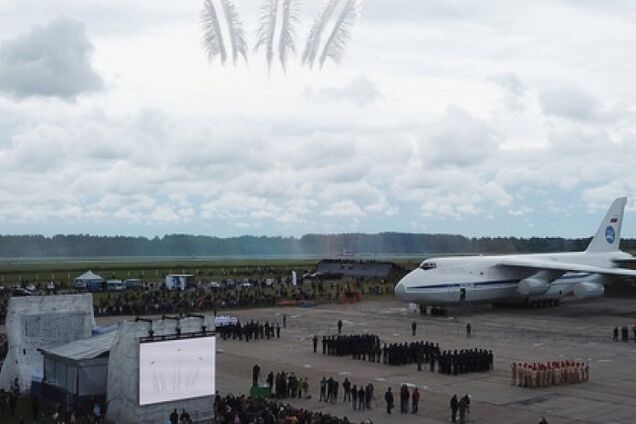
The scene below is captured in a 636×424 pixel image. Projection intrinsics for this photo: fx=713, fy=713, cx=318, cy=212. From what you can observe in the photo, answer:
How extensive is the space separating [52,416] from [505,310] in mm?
39146

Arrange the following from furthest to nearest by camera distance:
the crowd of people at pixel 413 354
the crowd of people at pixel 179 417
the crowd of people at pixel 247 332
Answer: the crowd of people at pixel 247 332 < the crowd of people at pixel 413 354 < the crowd of people at pixel 179 417

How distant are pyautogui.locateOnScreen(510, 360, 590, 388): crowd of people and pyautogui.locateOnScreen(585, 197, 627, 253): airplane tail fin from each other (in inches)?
1508

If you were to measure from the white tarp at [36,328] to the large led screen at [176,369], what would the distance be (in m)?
6.71

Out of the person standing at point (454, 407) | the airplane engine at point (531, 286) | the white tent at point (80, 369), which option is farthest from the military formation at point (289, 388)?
the airplane engine at point (531, 286)

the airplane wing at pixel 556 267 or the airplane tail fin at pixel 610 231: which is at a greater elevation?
the airplane tail fin at pixel 610 231

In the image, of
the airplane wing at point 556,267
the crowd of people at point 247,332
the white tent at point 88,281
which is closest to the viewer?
the crowd of people at point 247,332

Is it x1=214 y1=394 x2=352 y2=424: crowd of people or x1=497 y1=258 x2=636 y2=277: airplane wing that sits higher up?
x1=497 y1=258 x2=636 y2=277: airplane wing

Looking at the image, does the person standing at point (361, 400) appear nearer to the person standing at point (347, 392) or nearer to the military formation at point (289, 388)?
the person standing at point (347, 392)

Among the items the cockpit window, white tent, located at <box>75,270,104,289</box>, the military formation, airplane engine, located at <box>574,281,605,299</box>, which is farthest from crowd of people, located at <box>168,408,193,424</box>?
Result: white tent, located at <box>75,270,104,289</box>

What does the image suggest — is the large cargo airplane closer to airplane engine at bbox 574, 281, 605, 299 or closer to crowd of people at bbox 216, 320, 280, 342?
airplane engine at bbox 574, 281, 605, 299

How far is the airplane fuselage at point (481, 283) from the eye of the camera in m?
47.5

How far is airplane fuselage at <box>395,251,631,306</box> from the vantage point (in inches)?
1869

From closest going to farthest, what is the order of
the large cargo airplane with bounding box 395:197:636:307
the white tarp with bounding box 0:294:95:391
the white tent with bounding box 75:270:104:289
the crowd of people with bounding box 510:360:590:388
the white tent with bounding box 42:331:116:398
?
the white tent with bounding box 42:331:116:398 → the white tarp with bounding box 0:294:95:391 → the crowd of people with bounding box 510:360:590:388 → the large cargo airplane with bounding box 395:197:636:307 → the white tent with bounding box 75:270:104:289

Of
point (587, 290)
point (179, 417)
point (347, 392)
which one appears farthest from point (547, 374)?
point (587, 290)
